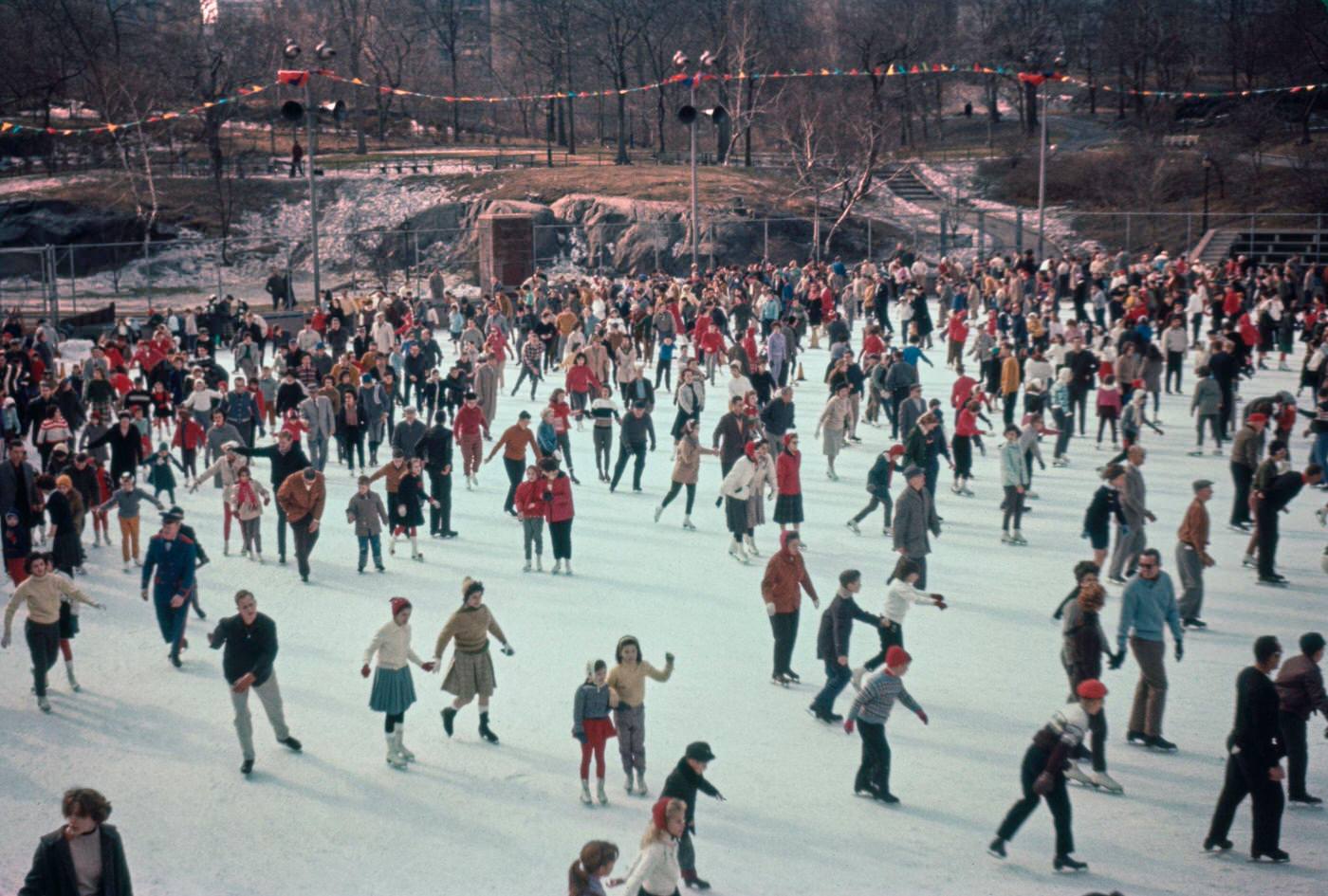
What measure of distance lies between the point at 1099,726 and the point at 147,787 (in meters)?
5.84

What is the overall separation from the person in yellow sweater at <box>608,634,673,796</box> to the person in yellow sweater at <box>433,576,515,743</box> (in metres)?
1.07

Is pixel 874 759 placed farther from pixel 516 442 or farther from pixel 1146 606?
pixel 516 442

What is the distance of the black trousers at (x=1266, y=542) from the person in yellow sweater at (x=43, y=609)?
9777 mm

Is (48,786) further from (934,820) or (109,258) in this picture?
(109,258)

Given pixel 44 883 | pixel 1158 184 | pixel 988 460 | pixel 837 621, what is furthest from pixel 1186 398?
pixel 1158 184

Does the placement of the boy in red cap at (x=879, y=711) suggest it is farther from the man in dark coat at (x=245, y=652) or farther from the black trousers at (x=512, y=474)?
the black trousers at (x=512, y=474)

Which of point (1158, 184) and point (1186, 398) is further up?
point (1158, 184)

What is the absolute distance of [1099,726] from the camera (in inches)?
339

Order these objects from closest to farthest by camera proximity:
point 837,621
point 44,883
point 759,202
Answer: point 44,883
point 837,621
point 759,202

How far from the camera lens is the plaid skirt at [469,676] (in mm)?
9406

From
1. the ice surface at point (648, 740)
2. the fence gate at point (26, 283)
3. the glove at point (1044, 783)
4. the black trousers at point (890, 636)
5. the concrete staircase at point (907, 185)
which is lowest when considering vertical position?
the ice surface at point (648, 740)

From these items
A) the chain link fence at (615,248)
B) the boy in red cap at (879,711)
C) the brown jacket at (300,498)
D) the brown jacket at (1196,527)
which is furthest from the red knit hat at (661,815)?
the chain link fence at (615,248)

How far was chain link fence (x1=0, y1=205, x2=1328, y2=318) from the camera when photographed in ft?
142

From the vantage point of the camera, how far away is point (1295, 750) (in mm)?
8312
